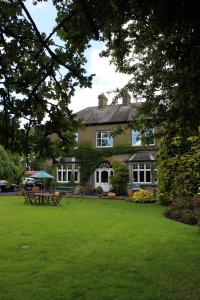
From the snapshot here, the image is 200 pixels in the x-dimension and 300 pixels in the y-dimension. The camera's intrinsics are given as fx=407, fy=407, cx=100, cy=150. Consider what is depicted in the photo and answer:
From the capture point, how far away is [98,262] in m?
8.65

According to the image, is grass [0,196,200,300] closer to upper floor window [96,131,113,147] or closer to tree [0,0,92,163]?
tree [0,0,92,163]

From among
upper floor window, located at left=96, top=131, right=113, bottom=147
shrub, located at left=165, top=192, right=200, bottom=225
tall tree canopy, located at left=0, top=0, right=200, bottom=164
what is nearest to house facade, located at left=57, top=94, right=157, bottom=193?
upper floor window, located at left=96, top=131, right=113, bottom=147

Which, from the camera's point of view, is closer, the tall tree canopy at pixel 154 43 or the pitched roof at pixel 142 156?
the tall tree canopy at pixel 154 43

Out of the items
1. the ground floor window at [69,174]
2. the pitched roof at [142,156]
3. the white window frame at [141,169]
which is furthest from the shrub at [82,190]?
the pitched roof at [142,156]

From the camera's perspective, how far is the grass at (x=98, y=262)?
6.64 metres

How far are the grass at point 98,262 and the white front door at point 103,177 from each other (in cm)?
2490

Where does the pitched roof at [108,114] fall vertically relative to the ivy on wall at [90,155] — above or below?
above

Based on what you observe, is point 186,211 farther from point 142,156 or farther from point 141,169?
point 142,156

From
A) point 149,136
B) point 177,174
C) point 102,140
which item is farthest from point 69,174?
point 149,136

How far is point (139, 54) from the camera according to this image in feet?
32.9

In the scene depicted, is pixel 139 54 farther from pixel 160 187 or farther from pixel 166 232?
pixel 160 187

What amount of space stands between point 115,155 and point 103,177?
249 cm

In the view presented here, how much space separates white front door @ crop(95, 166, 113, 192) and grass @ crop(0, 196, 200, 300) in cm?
2490

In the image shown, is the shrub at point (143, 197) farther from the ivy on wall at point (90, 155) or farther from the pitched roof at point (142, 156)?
the ivy on wall at point (90, 155)
